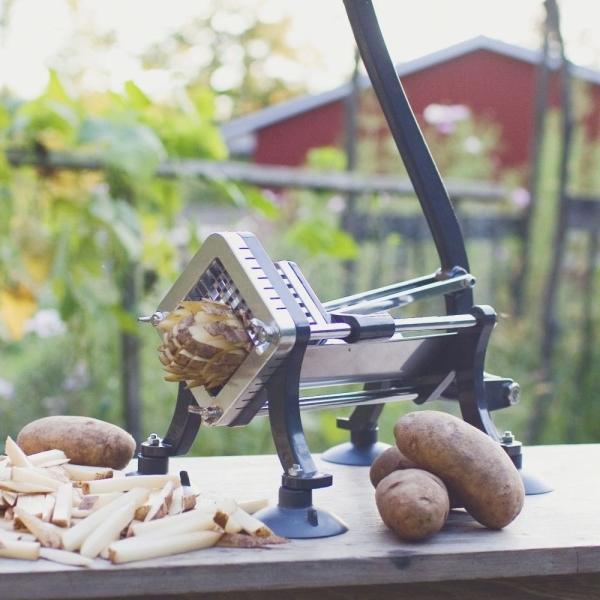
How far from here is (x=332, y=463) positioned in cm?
175

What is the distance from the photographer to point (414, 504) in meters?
1.22

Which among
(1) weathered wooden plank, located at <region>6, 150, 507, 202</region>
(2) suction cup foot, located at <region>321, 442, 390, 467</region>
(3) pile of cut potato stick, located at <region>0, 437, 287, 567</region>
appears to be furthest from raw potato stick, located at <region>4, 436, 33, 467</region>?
(1) weathered wooden plank, located at <region>6, 150, 507, 202</region>

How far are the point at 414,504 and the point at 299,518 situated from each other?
15cm

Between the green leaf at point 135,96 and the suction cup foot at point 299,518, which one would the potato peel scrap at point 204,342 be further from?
the green leaf at point 135,96

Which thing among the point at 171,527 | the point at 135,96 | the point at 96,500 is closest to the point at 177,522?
the point at 171,527

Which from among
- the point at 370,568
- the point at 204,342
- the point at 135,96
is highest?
the point at 135,96

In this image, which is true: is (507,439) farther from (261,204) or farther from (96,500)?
(261,204)

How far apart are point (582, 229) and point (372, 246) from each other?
110cm

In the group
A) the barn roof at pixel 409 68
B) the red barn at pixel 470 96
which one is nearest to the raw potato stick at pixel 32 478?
the barn roof at pixel 409 68

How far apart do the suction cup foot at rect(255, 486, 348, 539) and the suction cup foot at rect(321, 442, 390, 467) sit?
0.46 metres

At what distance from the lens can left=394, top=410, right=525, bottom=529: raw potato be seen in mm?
1276

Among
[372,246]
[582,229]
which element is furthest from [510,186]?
[372,246]

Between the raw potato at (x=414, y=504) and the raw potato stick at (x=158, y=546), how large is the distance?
0.21 metres

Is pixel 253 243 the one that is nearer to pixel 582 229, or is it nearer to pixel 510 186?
pixel 582 229
